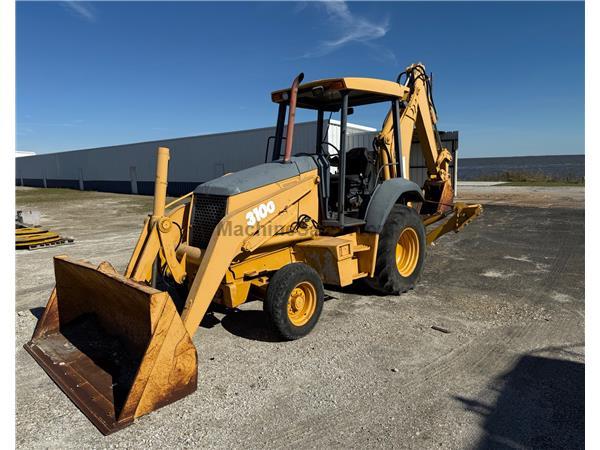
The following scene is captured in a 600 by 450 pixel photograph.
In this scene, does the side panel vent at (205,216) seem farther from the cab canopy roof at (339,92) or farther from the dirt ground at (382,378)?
the cab canopy roof at (339,92)

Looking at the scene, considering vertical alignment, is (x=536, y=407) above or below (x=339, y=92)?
below

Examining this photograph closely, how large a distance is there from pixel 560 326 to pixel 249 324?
3.49 m

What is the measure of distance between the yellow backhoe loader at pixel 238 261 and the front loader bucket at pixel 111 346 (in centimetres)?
1

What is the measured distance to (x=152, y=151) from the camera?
98.7 ft

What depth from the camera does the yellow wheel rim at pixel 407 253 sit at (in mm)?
6109

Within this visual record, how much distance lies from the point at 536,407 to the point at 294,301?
228cm

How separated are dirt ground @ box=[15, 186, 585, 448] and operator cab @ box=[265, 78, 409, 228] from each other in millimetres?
1296

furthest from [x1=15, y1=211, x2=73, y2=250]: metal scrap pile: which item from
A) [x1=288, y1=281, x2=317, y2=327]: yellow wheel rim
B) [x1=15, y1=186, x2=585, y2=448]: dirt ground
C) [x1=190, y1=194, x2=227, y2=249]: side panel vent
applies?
[x1=288, y1=281, x2=317, y2=327]: yellow wheel rim

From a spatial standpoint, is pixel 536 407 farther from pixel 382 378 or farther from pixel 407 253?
pixel 407 253

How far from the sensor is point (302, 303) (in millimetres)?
4465

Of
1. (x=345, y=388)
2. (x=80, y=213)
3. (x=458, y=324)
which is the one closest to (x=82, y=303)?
(x=345, y=388)

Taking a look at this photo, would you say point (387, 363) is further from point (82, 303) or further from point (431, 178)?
point (431, 178)

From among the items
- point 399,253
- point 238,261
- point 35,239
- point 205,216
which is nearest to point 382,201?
point 399,253

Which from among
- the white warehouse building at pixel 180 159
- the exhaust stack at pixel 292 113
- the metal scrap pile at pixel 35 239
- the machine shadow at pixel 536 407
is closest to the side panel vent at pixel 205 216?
the exhaust stack at pixel 292 113
